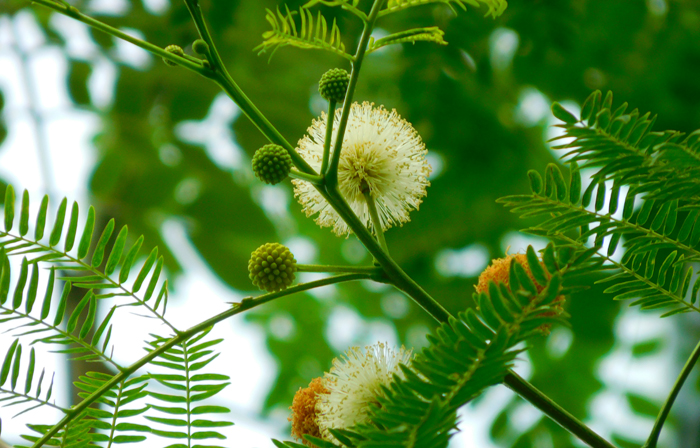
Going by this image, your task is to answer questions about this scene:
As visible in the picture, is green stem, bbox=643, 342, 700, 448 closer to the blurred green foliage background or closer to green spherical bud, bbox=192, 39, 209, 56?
green spherical bud, bbox=192, 39, 209, 56

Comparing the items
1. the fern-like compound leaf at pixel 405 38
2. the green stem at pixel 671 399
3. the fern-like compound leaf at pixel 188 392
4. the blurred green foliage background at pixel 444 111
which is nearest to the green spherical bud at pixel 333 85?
the fern-like compound leaf at pixel 405 38

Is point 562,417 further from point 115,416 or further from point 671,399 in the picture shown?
point 115,416

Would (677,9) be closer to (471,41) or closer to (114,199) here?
(471,41)

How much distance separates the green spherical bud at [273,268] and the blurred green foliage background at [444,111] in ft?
4.12

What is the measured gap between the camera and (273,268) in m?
0.68

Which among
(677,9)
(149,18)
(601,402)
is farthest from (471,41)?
(601,402)

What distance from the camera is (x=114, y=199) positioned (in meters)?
2.02

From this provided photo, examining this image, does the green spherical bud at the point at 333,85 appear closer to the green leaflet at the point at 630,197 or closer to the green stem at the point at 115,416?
the green leaflet at the point at 630,197

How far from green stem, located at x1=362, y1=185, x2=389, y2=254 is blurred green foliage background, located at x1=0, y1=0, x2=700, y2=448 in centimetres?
109

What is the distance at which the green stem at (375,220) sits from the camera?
694 millimetres

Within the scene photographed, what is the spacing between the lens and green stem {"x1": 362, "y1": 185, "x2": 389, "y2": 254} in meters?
0.69

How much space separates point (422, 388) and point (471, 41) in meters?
1.61

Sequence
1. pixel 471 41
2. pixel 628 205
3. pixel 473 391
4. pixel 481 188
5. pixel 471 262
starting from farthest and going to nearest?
1. pixel 471 262
2. pixel 481 188
3. pixel 471 41
4. pixel 628 205
5. pixel 473 391

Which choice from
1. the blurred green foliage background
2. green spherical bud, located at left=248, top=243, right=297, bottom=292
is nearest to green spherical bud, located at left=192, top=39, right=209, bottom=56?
green spherical bud, located at left=248, top=243, right=297, bottom=292
